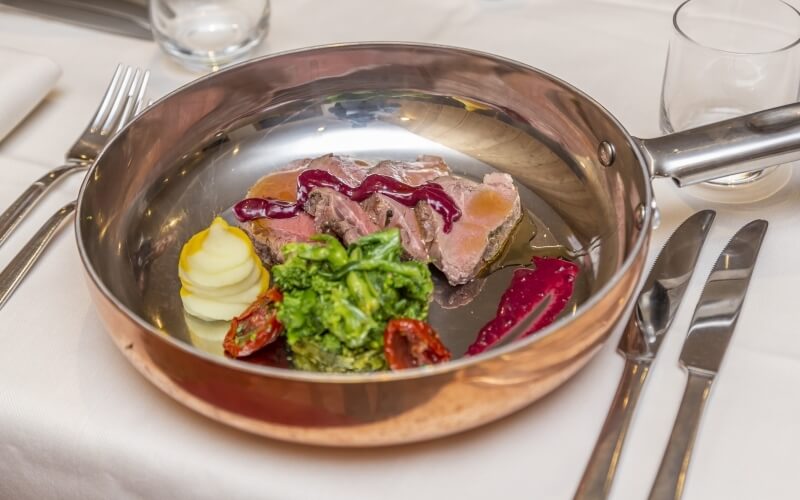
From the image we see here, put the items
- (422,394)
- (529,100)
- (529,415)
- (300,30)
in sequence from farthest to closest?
(300,30), (529,100), (529,415), (422,394)

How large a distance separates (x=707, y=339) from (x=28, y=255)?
2.65ft

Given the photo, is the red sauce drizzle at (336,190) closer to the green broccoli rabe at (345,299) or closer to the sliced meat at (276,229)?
the sliced meat at (276,229)

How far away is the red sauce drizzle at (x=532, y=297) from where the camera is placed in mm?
910

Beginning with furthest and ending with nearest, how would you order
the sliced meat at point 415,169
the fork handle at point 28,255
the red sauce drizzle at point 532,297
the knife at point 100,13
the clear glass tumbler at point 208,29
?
the knife at point 100,13 < the clear glass tumbler at point 208,29 < the sliced meat at point 415,169 < the fork handle at point 28,255 < the red sauce drizzle at point 532,297

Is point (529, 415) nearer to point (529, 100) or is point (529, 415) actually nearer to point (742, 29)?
point (529, 100)

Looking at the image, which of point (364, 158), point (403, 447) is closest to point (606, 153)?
point (364, 158)

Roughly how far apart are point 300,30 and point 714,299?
955mm

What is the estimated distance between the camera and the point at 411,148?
123 centimetres

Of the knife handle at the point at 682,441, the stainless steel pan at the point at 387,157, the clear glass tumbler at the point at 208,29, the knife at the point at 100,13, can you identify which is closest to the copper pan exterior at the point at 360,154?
the stainless steel pan at the point at 387,157

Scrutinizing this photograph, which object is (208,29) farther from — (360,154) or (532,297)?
(532,297)

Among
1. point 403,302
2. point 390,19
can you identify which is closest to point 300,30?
point 390,19

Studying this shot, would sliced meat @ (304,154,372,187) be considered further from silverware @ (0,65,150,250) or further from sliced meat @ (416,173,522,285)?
silverware @ (0,65,150,250)

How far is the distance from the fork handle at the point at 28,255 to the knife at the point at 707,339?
74 centimetres

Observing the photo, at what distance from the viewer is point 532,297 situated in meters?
0.95
